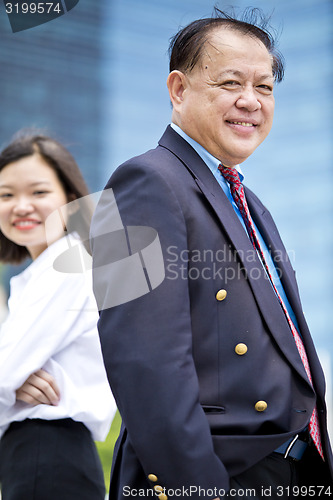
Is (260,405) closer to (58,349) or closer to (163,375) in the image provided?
(163,375)

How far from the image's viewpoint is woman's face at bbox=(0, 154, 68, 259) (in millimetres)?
1951

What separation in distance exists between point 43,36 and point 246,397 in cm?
600

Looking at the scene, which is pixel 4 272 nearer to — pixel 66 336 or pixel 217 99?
pixel 66 336

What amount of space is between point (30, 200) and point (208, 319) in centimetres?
98

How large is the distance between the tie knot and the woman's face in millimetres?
742

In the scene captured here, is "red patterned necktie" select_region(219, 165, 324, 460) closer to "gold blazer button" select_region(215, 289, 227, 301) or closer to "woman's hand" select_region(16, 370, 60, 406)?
"gold blazer button" select_region(215, 289, 227, 301)

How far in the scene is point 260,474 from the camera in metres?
1.17

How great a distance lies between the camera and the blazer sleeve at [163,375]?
1.05 m

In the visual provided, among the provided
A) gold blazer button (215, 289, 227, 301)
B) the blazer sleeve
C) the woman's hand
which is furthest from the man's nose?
the woman's hand

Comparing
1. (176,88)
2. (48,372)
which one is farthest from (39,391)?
(176,88)

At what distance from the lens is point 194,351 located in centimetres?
116

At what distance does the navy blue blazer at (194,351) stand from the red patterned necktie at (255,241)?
0.07ft

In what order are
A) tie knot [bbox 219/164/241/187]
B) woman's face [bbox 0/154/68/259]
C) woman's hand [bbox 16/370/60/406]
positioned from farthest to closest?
woman's face [bbox 0/154/68/259]
woman's hand [bbox 16/370/60/406]
tie knot [bbox 219/164/241/187]

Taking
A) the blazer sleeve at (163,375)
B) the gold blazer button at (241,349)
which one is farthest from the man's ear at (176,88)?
the gold blazer button at (241,349)
